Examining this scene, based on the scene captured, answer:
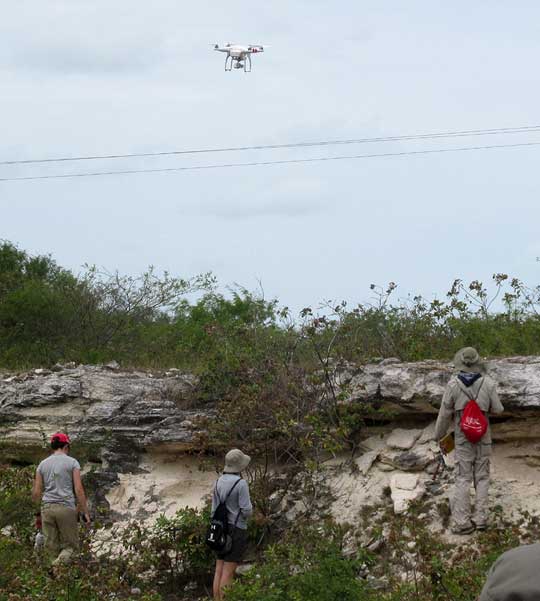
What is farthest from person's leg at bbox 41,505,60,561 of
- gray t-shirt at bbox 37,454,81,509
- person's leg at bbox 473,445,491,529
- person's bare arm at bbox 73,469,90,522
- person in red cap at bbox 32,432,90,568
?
person's leg at bbox 473,445,491,529

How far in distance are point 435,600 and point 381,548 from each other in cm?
284

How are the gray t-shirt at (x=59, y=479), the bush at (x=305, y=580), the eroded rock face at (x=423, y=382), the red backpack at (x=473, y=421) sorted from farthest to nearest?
the eroded rock face at (x=423, y=382), the gray t-shirt at (x=59, y=479), the red backpack at (x=473, y=421), the bush at (x=305, y=580)

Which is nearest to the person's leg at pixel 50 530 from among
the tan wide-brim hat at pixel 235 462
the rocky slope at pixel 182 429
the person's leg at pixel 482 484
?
the tan wide-brim hat at pixel 235 462

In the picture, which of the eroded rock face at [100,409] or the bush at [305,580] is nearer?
the bush at [305,580]

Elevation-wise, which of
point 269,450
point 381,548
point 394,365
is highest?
point 394,365

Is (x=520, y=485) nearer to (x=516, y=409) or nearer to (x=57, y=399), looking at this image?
(x=516, y=409)

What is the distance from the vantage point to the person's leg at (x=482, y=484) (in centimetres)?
1067

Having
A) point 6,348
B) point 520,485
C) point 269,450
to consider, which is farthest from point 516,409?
point 6,348

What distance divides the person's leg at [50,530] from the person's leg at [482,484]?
4165 mm

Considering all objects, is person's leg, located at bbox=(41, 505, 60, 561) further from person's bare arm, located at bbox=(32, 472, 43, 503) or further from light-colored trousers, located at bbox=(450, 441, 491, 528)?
light-colored trousers, located at bbox=(450, 441, 491, 528)

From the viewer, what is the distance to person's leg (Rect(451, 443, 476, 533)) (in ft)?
35.2

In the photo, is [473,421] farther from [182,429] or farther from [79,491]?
[182,429]

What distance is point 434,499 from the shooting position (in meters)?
11.5

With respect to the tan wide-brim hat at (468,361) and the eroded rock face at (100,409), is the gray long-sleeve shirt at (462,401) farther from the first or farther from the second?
the eroded rock face at (100,409)
